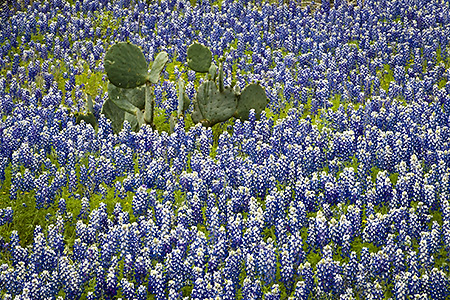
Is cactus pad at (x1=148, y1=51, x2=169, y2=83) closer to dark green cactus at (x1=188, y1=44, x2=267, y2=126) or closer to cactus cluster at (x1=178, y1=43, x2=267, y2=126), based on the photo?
cactus cluster at (x1=178, y1=43, x2=267, y2=126)

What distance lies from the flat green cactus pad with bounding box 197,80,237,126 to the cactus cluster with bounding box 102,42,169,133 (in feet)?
2.60

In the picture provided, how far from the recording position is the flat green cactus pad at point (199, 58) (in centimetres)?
1058

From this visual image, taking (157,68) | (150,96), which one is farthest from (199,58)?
(150,96)

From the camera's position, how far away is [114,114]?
10328 mm

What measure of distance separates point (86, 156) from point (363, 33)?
26.7 feet

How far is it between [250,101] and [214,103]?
0.63m

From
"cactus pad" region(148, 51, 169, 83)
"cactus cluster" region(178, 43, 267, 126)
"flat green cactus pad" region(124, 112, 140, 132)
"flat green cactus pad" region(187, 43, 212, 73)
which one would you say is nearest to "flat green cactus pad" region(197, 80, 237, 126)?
"cactus cluster" region(178, 43, 267, 126)

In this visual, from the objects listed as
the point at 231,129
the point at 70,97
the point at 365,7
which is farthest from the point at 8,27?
the point at 365,7

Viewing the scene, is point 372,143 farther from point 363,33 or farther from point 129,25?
point 129,25

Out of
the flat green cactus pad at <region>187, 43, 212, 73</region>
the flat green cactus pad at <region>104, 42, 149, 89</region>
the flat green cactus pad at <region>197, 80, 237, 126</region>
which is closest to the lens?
the flat green cactus pad at <region>104, 42, 149, 89</region>

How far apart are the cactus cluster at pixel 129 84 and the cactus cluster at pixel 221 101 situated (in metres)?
0.62

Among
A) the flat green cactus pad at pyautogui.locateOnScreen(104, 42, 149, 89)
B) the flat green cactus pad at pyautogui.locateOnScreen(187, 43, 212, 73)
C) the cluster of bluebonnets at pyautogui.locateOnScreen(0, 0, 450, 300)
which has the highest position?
the flat green cactus pad at pyautogui.locateOnScreen(187, 43, 212, 73)

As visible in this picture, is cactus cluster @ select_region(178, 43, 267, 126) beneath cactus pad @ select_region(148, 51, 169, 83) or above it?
beneath

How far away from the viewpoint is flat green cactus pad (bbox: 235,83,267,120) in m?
10.2
